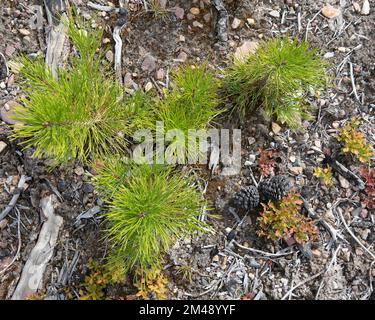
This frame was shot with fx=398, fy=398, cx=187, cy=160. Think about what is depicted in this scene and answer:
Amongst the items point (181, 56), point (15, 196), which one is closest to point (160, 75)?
point (181, 56)

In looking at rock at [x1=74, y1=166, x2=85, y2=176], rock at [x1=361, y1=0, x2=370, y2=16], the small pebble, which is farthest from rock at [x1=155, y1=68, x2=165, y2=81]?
rock at [x1=361, y1=0, x2=370, y2=16]

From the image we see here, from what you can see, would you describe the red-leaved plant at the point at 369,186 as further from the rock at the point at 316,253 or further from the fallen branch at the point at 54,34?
the fallen branch at the point at 54,34

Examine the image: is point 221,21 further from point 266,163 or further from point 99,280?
point 99,280

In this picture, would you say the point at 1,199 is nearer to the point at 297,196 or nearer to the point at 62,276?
the point at 62,276

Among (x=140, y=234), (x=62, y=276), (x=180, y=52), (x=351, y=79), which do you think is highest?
(x=180, y=52)
